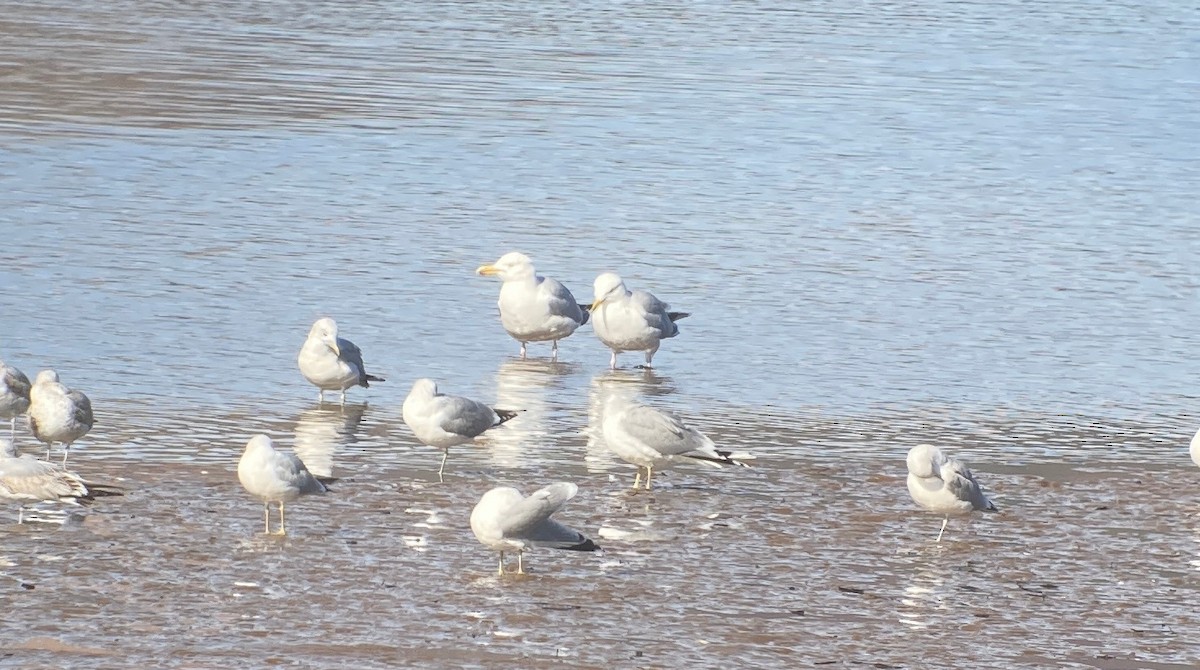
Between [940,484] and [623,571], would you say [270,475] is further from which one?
[940,484]

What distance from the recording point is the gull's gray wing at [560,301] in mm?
14484

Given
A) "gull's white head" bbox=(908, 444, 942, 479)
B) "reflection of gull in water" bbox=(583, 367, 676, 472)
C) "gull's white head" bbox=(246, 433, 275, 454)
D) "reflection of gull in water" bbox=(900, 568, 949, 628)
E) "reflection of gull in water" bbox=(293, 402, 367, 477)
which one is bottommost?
"reflection of gull in water" bbox=(583, 367, 676, 472)

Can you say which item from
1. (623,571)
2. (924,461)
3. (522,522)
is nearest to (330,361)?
(623,571)

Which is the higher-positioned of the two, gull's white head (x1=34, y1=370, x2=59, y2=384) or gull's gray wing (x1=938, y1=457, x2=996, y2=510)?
gull's white head (x1=34, y1=370, x2=59, y2=384)

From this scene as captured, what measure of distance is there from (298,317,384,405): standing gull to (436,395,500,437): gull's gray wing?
1522 mm

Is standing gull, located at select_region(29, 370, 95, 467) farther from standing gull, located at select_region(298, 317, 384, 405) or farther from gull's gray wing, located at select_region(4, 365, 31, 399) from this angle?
standing gull, located at select_region(298, 317, 384, 405)

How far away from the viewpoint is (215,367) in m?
13.3

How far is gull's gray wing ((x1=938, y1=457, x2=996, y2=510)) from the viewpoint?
32.5 ft

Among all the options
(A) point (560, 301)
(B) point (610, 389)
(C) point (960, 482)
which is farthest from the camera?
(A) point (560, 301)

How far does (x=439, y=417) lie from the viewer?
10.8 metres

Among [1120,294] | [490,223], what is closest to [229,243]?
[490,223]

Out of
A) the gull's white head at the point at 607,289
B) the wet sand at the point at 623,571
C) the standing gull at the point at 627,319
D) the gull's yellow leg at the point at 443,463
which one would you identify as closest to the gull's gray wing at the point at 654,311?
the standing gull at the point at 627,319

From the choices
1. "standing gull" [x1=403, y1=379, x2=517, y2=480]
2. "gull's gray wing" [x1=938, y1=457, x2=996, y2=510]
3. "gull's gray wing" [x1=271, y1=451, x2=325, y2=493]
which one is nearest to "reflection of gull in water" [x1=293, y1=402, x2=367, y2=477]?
"standing gull" [x1=403, y1=379, x2=517, y2=480]

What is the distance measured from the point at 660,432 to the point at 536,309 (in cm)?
389
